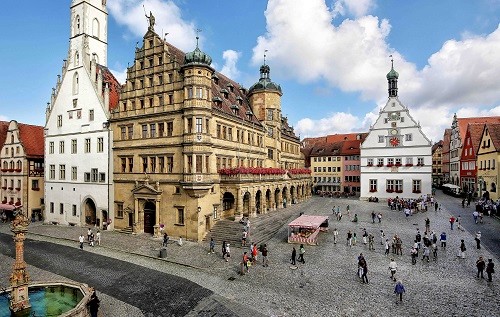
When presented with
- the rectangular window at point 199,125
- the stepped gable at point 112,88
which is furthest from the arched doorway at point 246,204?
the stepped gable at point 112,88

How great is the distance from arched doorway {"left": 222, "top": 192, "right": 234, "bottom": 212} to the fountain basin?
19007 millimetres

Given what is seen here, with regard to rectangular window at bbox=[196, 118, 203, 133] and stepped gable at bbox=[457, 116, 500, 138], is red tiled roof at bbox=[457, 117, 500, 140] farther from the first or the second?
rectangular window at bbox=[196, 118, 203, 133]

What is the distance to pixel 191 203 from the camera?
29.6 metres

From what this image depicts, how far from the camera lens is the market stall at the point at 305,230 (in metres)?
27.6

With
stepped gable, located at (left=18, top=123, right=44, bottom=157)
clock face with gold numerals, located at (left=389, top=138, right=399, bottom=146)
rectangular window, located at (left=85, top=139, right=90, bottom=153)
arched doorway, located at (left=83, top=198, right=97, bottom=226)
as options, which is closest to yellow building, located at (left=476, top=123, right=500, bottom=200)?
clock face with gold numerals, located at (left=389, top=138, right=399, bottom=146)

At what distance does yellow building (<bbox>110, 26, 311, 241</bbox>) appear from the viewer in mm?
29672

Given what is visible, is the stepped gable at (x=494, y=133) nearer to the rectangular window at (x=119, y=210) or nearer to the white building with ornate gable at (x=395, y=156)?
the white building with ornate gable at (x=395, y=156)

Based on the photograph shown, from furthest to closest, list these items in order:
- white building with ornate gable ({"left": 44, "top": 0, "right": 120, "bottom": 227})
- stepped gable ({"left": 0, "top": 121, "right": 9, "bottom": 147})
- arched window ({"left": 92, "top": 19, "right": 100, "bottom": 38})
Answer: stepped gable ({"left": 0, "top": 121, "right": 9, "bottom": 147}) → arched window ({"left": 92, "top": 19, "right": 100, "bottom": 38}) → white building with ornate gable ({"left": 44, "top": 0, "right": 120, "bottom": 227})

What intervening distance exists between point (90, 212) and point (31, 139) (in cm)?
1924

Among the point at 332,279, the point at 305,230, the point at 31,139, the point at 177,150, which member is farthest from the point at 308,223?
the point at 31,139

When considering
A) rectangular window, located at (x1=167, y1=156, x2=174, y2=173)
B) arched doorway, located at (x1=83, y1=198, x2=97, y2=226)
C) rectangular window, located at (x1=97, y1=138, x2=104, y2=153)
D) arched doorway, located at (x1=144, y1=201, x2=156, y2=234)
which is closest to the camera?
rectangular window, located at (x1=167, y1=156, x2=174, y2=173)

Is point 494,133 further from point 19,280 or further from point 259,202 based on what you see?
point 19,280

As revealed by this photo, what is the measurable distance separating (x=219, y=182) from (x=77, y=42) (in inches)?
1122

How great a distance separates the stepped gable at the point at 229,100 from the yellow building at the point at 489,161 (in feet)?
115
